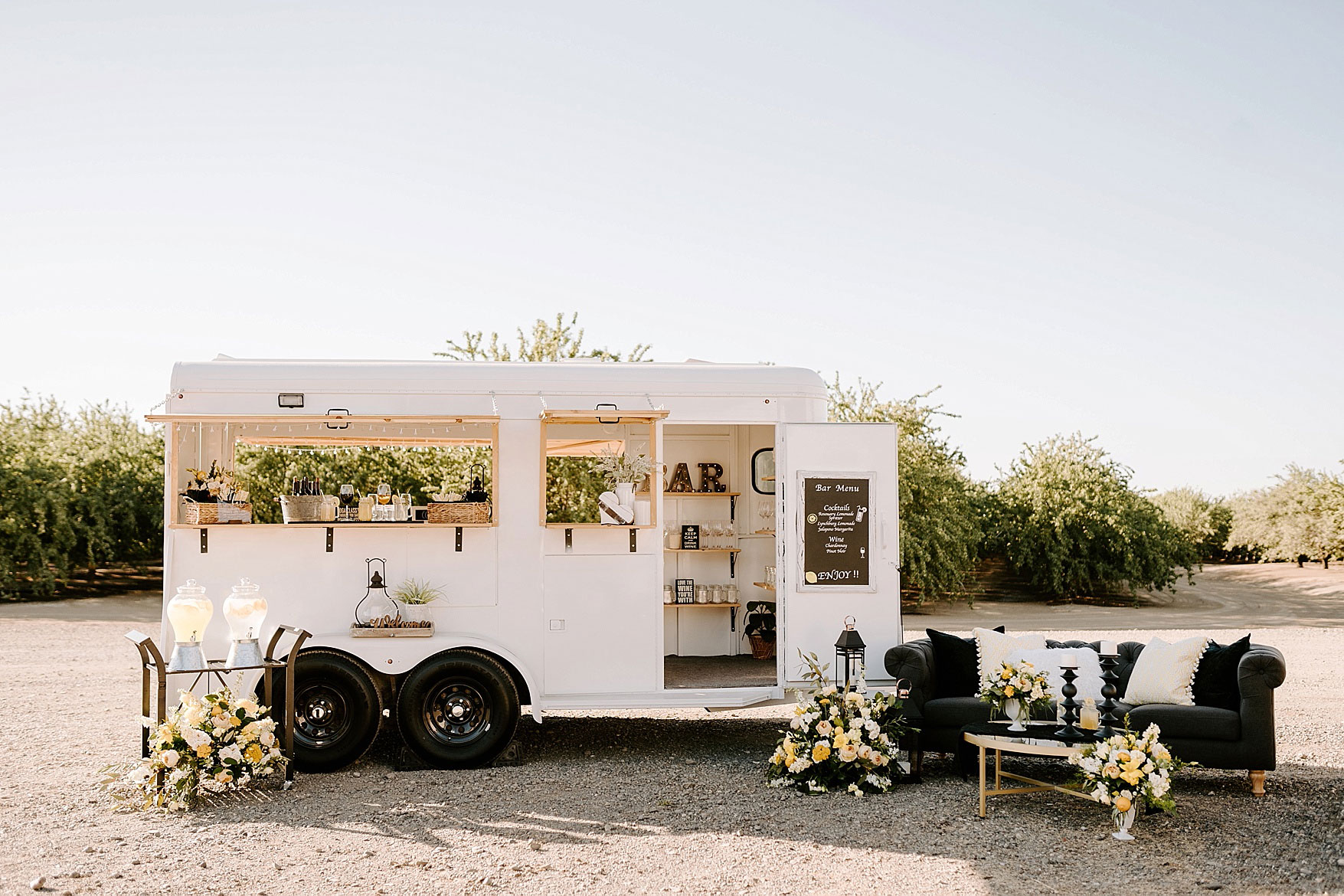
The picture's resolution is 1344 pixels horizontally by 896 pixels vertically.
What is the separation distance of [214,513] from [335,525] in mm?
709

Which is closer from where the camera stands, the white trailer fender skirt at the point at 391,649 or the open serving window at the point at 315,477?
the white trailer fender skirt at the point at 391,649

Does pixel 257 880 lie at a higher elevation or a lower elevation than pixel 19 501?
lower

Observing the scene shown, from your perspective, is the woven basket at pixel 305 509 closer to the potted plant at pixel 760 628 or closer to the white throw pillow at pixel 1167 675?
the potted plant at pixel 760 628

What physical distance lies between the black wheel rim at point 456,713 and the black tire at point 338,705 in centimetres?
31

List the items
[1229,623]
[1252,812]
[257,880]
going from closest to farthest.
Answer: [257,880] → [1252,812] → [1229,623]

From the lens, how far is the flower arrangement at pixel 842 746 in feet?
19.5

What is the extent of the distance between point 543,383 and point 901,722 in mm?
2915

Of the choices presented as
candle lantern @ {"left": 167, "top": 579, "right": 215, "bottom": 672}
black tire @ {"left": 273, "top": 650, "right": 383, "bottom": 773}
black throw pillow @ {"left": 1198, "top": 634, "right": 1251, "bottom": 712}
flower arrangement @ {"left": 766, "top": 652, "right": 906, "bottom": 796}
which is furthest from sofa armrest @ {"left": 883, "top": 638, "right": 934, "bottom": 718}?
candle lantern @ {"left": 167, "top": 579, "right": 215, "bottom": 672}

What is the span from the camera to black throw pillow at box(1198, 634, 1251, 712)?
5.86 m

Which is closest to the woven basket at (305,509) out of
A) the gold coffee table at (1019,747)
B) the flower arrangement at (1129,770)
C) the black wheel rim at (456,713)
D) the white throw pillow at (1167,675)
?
the black wheel rim at (456,713)

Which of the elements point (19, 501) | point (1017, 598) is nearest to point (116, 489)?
point (19, 501)

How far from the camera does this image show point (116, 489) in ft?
61.3

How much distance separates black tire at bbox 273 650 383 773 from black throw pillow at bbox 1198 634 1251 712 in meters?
4.60

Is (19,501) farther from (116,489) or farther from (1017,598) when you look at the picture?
(1017,598)
